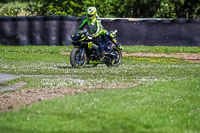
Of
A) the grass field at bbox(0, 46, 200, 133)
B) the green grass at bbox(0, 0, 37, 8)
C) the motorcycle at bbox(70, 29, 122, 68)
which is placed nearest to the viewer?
the grass field at bbox(0, 46, 200, 133)

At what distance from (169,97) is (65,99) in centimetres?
222

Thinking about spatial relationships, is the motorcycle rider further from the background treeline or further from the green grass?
the green grass

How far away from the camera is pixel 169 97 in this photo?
10203 millimetres

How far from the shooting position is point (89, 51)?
17.3 m

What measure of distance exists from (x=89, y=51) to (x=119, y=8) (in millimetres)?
27630

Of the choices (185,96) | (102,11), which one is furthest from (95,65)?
(102,11)

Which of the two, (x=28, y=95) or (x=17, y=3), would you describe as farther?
(x=17, y=3)

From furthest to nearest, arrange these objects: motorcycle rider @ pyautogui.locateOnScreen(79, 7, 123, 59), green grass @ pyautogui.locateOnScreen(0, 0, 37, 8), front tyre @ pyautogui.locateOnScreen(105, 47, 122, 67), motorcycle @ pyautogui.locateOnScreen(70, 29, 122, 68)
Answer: green grass @ pyautogui.locateOnScreen(0, 0, 37, 8)
front tyre @ pyautogui.locateOnScreen(105, 47, 122, 67)
motorcycle rider @ pyautogui.locateOnScreen(79, 7, 123, 59)
motorcycle @ pyautogui.locateOnScreen(70, 29, 122, 68)

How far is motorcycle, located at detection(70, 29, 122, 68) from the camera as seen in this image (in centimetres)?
1684

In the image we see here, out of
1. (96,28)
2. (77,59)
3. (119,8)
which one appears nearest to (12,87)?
(77,59)

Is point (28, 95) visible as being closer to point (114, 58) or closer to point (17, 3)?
point (114, 58)

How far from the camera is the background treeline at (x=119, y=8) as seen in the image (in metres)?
39.8

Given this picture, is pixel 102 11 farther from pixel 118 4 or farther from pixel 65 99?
pixel 65 99

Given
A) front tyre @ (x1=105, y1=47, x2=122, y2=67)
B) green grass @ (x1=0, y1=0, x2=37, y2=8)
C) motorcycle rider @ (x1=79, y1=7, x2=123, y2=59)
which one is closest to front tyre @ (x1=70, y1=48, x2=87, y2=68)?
motorcycle rider @ (x1=79, y1=7, x2=123, y2=59)
